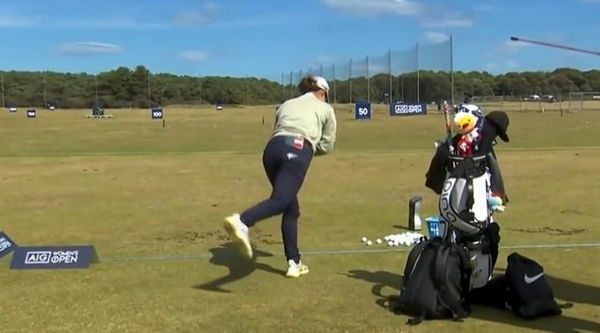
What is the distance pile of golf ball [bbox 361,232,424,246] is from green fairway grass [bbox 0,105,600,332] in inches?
7.0

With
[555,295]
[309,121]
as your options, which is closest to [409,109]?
[309,121]

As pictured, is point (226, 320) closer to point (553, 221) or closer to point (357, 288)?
point (357, 288)

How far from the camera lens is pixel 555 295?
240 inches

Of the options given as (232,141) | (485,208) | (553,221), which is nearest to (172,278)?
(485,208)

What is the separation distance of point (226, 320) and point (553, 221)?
18.7 feet

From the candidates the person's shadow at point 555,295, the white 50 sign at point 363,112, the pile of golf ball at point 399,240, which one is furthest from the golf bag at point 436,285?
the white 50 sign at point 363,112

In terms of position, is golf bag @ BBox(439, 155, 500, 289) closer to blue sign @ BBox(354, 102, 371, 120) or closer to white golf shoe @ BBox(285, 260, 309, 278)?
white golf shoe @ BBox(285, 260, 309, 278)

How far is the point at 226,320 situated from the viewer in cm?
557

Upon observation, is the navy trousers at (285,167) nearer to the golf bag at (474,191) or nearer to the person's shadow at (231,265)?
the person's shadow at (231,265)

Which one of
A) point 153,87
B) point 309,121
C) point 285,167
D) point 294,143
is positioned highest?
point 153,87

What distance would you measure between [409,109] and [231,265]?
41685 mm

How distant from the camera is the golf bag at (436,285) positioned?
5465mm

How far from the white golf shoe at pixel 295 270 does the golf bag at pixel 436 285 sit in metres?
1.37

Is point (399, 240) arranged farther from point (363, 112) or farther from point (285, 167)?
point (363, 112)
